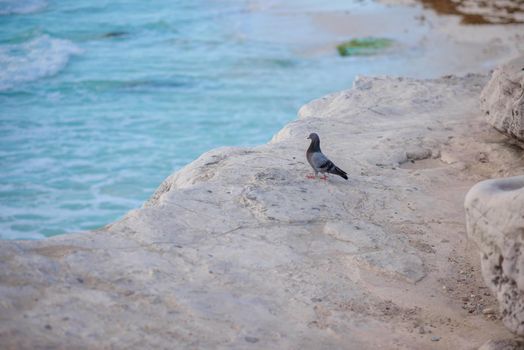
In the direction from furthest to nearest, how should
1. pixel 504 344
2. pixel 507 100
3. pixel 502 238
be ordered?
1. pixel 507 100
2. pixel 504 344
3. pixel 502 238

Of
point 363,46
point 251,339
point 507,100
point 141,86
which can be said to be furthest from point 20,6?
point 251,339

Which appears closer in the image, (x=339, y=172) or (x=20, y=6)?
(x=339, y=172)

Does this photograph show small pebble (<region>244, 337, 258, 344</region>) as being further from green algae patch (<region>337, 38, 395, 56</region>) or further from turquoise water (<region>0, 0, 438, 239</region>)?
green algae patch (<region>337, 38, 395, 56</region>)

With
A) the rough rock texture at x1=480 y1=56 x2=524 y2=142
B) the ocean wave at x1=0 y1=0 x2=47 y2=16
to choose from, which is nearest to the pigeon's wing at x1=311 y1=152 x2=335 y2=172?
the rough rock texture at x1=480 y1=56 x2=524 y2=142

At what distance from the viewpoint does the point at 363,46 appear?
1642 centimetres

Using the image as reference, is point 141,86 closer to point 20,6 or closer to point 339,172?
point 339,172

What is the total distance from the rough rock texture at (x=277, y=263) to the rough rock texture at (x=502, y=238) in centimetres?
49

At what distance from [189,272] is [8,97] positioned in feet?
39.0

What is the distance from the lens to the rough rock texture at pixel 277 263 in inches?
140

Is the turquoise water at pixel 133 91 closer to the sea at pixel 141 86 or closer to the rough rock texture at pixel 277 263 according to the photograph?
the sea at pixel 141 86

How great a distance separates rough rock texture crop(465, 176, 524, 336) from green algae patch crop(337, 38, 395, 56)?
1274 cm

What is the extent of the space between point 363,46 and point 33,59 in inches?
340

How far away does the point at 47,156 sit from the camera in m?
11.5

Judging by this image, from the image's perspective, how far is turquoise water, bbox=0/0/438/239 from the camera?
33.9 ft
